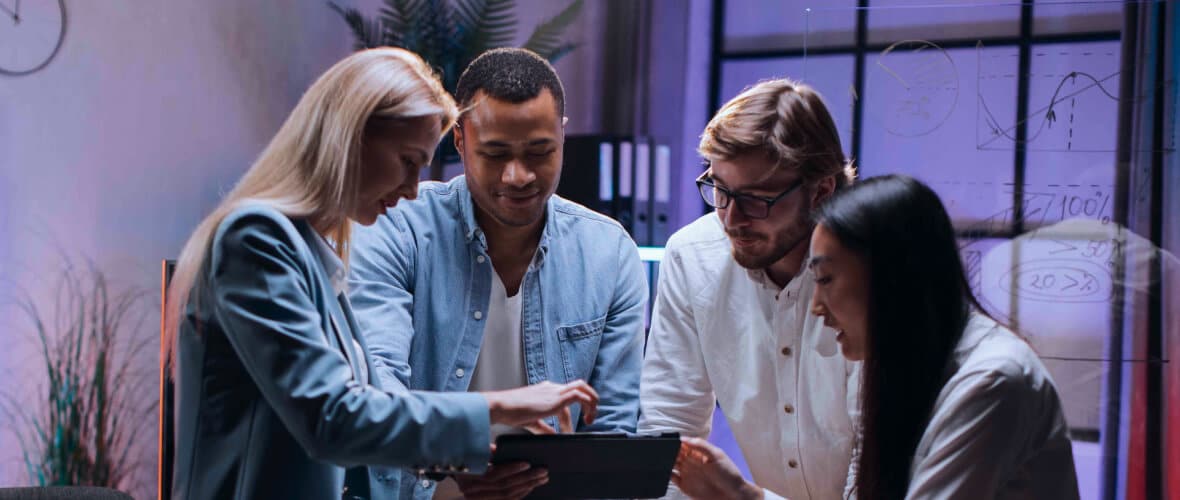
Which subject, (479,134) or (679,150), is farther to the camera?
(679,150)

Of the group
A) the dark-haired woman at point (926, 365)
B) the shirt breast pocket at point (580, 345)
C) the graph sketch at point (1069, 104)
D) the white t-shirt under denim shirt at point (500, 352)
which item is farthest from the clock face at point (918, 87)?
the dark-haired woman at point (926, 365)

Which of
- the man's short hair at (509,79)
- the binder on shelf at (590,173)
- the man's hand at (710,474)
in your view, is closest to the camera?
the man's hand at (710,474)

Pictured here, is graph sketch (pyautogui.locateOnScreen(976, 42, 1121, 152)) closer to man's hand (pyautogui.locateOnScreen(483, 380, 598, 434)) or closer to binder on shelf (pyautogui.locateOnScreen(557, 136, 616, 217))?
binder on shelf (pyautogui.locateOnScreen(557, 136, 616, 217))

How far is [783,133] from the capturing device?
73.6 inches

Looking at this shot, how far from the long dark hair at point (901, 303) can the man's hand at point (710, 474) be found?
8.7 inches

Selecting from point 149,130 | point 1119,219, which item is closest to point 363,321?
point 1119,219

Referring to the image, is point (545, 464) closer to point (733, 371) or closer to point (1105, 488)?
point (733, 371)

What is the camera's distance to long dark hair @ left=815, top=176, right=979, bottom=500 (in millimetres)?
1424

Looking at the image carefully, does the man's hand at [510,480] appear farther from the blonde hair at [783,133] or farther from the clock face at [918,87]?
the clock face at [918,87]

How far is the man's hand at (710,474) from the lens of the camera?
1.65 m

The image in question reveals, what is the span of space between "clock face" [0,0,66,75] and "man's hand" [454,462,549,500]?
2.60 m

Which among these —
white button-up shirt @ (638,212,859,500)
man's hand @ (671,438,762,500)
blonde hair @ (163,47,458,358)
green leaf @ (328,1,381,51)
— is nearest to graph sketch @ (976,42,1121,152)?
white button-up shirt @ (638,212,859,500)

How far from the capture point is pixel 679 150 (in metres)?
4.99

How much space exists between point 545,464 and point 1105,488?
214 centimetres
